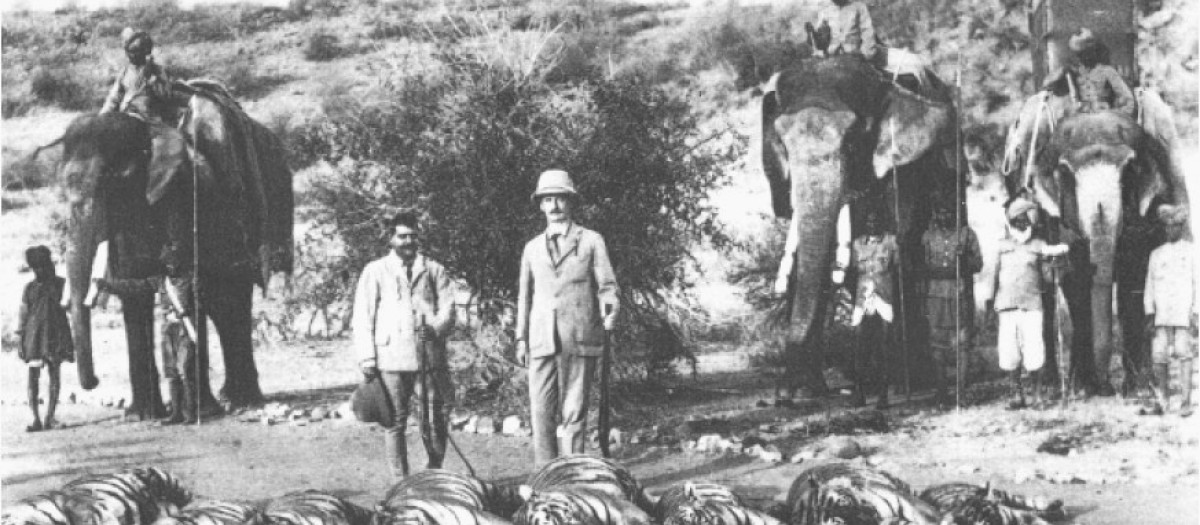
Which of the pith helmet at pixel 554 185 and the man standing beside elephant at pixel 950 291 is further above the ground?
the pith helmet at pixel 554 185

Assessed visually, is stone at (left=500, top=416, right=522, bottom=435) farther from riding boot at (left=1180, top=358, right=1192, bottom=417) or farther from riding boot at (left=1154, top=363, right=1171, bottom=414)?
riding boot at (left=1180, top=358, right=1192, bottom=417)

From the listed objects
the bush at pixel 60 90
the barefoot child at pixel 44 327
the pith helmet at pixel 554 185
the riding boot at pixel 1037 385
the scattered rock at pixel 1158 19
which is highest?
the scattered rock at pixel 1158 19

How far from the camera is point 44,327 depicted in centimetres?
1005

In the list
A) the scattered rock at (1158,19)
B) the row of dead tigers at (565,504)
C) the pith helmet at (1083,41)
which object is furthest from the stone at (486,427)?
the scattered rock at (1158,19)

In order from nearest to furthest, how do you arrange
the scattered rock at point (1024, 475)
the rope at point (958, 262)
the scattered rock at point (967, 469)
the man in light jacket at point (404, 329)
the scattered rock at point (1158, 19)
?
the scattered rock at point (1024, 475)
the man in light jacket at point (404, 329)
the scattered rock at point (967, 469)
the rope at point (958, 262)
the scattered rock at point (1158, 19)

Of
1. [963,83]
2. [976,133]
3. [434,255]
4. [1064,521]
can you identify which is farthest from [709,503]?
[963,83]

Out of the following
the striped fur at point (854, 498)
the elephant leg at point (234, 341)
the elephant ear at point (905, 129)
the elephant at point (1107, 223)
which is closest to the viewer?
the striped fur at point (854, 498)

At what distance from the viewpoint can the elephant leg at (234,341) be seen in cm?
1118

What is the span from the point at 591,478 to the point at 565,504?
22.7 inches

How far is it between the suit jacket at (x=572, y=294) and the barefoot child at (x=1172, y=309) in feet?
12.4

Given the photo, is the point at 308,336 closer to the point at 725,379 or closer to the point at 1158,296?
the point at 725,379

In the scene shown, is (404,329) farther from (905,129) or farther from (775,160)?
(905,129)

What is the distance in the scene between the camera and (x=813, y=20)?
12.6 metres

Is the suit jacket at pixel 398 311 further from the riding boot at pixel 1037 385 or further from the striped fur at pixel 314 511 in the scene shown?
the riding boot at pixel 1037 385
